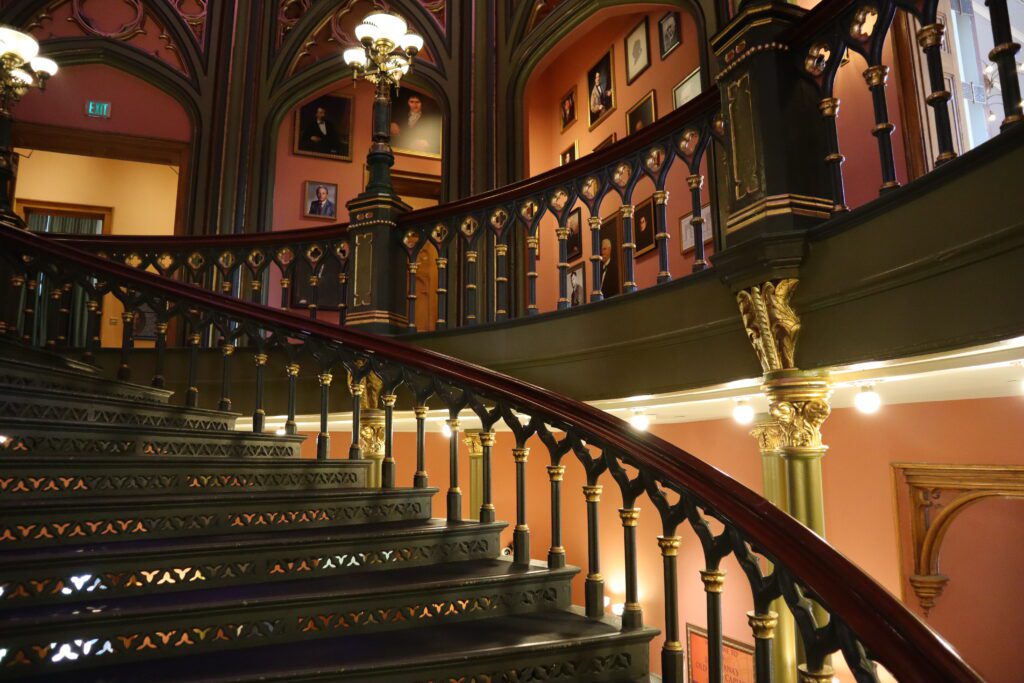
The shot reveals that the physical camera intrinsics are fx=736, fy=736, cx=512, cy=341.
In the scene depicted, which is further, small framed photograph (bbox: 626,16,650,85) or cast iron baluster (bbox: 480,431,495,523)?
small framed photograph (bbox: 626,16,650,85)

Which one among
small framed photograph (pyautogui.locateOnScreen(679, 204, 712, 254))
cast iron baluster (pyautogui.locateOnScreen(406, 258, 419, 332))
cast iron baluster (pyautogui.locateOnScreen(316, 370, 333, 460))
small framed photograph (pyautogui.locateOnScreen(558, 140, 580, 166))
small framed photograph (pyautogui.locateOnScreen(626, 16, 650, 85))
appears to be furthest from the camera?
small framed photograph (pyautogui.locateOnScreen(558, 140, 580, 166))

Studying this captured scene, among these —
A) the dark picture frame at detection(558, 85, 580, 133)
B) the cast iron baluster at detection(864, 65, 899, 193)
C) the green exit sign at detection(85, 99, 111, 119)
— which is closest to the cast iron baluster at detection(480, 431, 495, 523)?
the cast iron baluster at detection(864, 65, 899, 193)

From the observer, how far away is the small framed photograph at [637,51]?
23.3ft

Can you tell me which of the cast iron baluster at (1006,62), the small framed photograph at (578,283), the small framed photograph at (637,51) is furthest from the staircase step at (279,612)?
the small framed photograph at (637,51)

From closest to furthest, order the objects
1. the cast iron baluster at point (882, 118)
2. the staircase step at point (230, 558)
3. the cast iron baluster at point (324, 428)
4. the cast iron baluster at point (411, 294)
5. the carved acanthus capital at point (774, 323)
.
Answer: the staircase step at point (230, 558), the cast iron baluster at point (882, 118), the carved acanthus capital at point (774, 323), the cast iron baluster at point (324, 428), the cast iron baluster at point (411, 294)

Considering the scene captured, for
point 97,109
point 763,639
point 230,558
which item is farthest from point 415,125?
point 763,639

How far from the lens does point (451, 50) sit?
7781 millimetres

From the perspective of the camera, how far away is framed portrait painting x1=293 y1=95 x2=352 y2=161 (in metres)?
8.23

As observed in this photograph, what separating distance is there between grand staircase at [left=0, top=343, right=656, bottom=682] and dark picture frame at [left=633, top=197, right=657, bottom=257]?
13.9 ft

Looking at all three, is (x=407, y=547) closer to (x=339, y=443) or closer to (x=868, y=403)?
(x=868, y=403)

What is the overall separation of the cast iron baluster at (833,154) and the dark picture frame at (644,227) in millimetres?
3745

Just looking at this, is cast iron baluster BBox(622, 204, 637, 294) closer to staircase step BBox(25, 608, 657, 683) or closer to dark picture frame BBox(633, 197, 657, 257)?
staircase step BBox(25, 608, 657, 683)

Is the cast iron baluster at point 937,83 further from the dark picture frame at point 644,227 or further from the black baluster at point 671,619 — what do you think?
the dark picture frame at point 644,227

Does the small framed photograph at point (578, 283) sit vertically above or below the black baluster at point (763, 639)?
above
